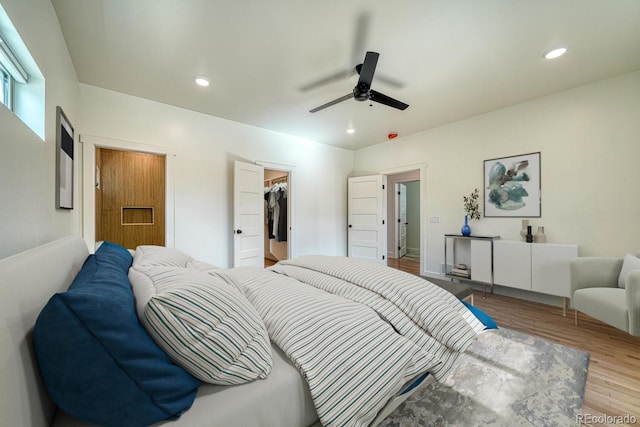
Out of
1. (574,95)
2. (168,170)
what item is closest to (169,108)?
(168,170)

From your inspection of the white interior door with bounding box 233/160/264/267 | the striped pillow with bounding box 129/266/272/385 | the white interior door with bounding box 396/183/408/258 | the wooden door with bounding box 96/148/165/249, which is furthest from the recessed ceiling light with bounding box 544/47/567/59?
the wooden door with bounding box 96/148/165/249

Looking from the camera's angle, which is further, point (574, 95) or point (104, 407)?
point (574, 95)

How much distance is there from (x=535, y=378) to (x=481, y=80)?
2728 mm

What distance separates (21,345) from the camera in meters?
0.50

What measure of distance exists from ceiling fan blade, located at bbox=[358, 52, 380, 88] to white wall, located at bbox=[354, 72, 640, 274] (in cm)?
237

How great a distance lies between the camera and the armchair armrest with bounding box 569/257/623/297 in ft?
7.82

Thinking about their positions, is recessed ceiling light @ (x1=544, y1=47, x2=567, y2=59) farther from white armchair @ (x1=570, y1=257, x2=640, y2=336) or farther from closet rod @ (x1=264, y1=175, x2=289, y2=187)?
closet rod @ (x1=264, y1=175, x2=289, y2=187)

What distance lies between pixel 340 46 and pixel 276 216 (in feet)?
12.3

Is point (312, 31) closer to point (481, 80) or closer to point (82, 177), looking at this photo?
point (481, 80)

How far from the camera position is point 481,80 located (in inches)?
106

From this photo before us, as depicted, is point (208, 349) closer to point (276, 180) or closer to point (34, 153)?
point (34, 153)

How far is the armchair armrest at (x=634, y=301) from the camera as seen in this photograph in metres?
1.80

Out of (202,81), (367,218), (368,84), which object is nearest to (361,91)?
(368,84)

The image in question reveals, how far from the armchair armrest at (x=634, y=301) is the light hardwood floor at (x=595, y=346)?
28 centimetres
